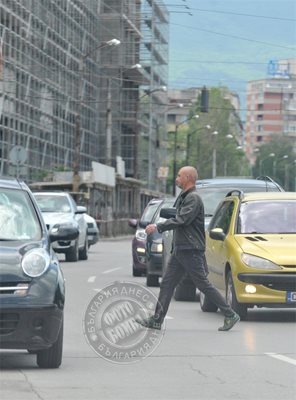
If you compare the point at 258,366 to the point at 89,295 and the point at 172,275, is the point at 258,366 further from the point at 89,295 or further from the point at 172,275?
the point at 89,295

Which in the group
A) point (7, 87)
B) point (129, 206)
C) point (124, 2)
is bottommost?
point (129, 206)

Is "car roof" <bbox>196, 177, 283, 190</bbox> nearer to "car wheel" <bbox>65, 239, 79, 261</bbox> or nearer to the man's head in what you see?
the man's head

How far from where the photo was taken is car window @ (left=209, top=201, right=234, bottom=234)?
16.7 m

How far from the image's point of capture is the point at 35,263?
33.7ft

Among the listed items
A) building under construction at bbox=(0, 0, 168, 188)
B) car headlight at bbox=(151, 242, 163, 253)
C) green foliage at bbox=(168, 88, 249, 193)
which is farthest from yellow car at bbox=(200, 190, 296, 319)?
green foliage at bbox=(168, 88, 249, 193)

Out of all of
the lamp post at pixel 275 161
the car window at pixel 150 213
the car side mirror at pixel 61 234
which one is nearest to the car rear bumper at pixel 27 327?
the car side mirror at pixel 61 234

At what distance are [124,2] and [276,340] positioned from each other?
245ft

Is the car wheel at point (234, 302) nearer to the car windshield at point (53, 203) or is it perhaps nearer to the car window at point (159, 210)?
the car window at point (159, 210)

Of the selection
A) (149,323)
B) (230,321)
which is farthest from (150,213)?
(149,323)

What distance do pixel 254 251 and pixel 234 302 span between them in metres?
0.68

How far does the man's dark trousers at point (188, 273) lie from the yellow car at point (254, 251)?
1.41 m

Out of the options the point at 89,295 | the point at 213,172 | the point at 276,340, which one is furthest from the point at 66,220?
the point at 213,172

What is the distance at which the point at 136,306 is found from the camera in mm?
13758

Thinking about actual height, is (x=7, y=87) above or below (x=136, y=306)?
above
